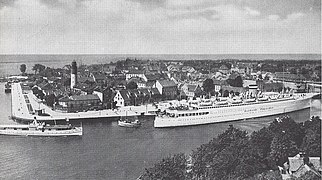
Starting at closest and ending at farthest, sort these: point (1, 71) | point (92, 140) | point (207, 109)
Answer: point (1, 71) < point (92, 140) < point (207, 109)

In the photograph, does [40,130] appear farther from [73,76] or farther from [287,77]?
[287,77]

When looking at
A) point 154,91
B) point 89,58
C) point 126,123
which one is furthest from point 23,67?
point 154,91

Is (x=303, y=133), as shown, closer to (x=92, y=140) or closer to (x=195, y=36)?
(x=195, y=36)

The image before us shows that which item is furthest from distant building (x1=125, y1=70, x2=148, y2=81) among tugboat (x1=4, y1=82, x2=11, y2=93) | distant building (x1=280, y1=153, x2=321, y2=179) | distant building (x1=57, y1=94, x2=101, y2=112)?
distant building (x1=280, y1=153, x2=321, y2=179)

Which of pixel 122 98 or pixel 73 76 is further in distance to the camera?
pixel 122 98

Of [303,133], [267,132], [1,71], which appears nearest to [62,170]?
[1,71]

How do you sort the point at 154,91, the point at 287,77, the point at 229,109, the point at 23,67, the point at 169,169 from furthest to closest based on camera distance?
the point at 287,77, the point at 229,109, the point at 154,91, the point at 169,169, the point at 23,67
